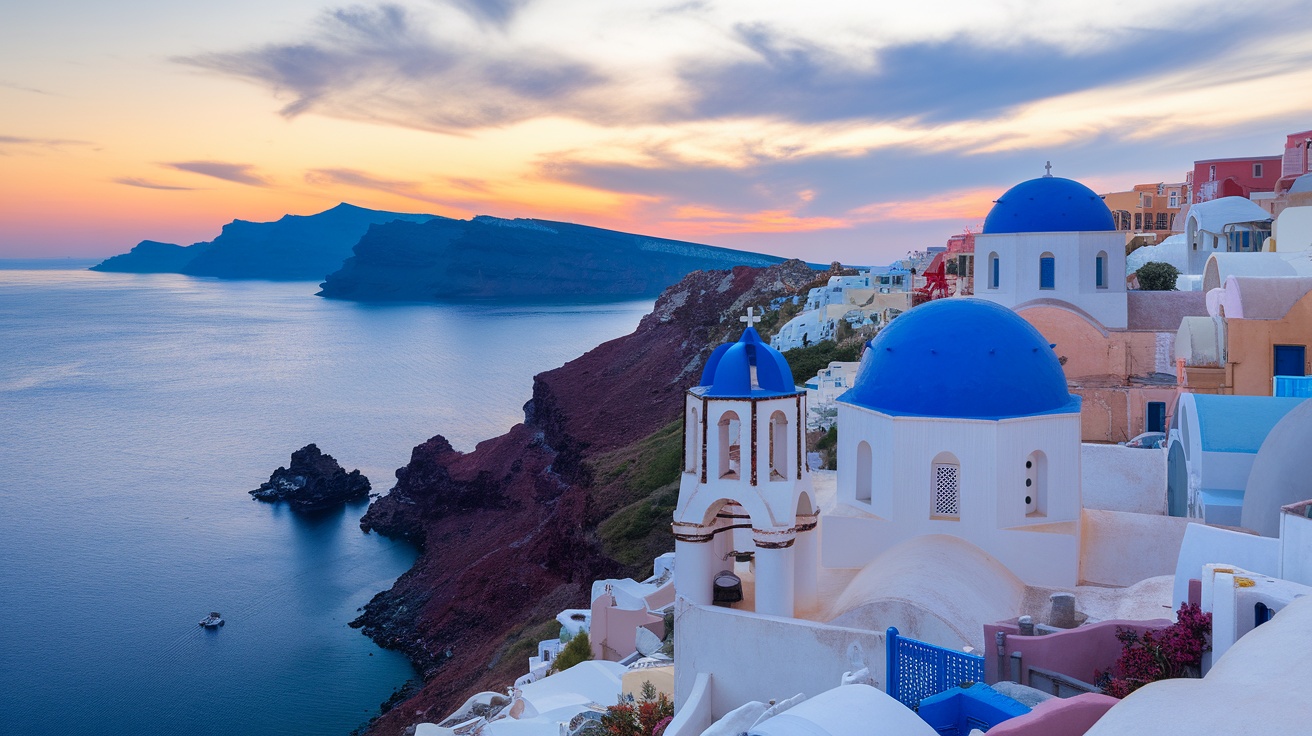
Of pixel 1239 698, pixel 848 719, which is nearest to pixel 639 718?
pixel 848 719

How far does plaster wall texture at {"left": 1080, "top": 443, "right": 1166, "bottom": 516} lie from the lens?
596 inches

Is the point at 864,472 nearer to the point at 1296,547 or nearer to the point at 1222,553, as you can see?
the point at 1222,553

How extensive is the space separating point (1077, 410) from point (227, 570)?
32514 millimetres

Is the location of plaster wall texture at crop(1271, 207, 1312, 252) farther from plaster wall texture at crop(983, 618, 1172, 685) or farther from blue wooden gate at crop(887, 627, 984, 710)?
blue wooden gate at crop(887, 627, 984, 710)

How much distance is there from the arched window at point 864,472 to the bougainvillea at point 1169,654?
4448 millimetres

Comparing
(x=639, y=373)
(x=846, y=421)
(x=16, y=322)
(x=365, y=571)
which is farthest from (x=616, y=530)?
(x=16, y=322)

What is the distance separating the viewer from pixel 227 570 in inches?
1414

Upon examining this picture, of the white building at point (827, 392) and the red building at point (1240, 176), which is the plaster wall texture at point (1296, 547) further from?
the red building at point (1240, 176)

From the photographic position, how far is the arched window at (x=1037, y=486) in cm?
1169

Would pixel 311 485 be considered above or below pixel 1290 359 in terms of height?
below

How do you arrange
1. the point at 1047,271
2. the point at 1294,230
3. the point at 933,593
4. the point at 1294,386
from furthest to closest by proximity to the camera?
the point at 1294,230 < the point at 1047,271 < the point at 1294,386 < the point at 933,593

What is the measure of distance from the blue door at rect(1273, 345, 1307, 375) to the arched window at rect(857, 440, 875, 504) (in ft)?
25.9

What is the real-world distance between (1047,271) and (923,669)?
14.2 m

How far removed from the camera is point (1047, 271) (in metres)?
20.4
